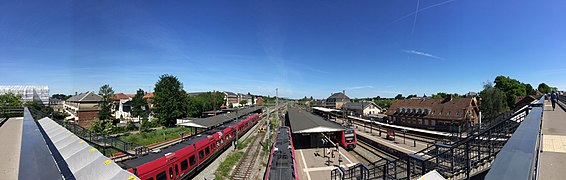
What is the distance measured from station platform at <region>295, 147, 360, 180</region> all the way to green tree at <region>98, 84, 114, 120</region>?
3280 cm

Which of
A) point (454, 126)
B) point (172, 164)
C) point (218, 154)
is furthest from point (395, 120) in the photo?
point (172, 164)

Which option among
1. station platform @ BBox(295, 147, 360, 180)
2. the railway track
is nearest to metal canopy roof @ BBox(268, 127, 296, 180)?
station platform @ BBox(295, 147, 360, 180)

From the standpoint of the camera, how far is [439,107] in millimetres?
29250

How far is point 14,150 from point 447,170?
10642 millimetres

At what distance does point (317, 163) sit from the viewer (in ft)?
51.3

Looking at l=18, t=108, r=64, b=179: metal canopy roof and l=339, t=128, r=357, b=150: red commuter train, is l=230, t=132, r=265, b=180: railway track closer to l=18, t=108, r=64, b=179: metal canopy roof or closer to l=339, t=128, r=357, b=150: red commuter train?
l=339, t=128, r=357, b=150: red commuter train

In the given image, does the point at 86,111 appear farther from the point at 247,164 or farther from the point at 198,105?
the point at 247,164

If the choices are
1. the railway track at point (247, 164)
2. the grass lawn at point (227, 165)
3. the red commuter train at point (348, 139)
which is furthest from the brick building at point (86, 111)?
the red commuter train at point (348, 139)

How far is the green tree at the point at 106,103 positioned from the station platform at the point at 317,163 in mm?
32804

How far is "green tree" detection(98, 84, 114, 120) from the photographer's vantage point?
110ft

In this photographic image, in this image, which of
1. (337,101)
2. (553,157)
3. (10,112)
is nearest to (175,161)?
(553,157)

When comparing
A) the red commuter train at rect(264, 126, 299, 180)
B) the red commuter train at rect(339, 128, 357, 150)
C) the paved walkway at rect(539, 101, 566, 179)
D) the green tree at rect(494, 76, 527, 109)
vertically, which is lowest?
the red commuter train at rect(339, 128, 357, 150)

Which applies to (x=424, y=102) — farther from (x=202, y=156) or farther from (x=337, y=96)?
(x=337, y=96)

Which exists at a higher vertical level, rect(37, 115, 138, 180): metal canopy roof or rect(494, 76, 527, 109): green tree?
rect(494, 76, 527, 109): green tree
